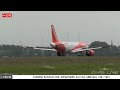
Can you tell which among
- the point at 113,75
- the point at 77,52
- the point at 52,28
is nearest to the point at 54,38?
the point at 52,28

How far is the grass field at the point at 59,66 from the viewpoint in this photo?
9781 mm

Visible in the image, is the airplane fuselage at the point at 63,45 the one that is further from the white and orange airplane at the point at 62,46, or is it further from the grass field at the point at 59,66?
the grass field at the point at 59,66

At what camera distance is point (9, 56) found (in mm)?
10727

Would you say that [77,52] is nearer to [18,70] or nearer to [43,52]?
[43,52]

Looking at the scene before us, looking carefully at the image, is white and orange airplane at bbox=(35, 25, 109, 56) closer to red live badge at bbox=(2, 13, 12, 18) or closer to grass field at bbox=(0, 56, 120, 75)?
grass field at bbox=(0, 56, 120, 75)

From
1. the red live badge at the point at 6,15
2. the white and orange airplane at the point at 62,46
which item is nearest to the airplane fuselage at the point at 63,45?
the white and orange airplane at the point at 62,46

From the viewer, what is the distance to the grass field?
9.78m

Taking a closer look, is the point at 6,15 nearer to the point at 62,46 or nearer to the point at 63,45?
the point at 63,45

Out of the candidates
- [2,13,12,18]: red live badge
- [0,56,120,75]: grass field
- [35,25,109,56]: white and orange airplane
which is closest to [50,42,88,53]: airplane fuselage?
[35,25,109,56]: white and orange airplane

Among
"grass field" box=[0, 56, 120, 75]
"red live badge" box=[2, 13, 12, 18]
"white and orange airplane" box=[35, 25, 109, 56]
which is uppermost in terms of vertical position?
"red live badge" box=[2, 13, 12, 18]

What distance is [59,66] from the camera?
36.5ft

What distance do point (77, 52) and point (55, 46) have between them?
6.10 ft

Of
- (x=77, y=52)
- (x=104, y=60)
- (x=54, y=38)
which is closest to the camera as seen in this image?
(x=54, y=38)
